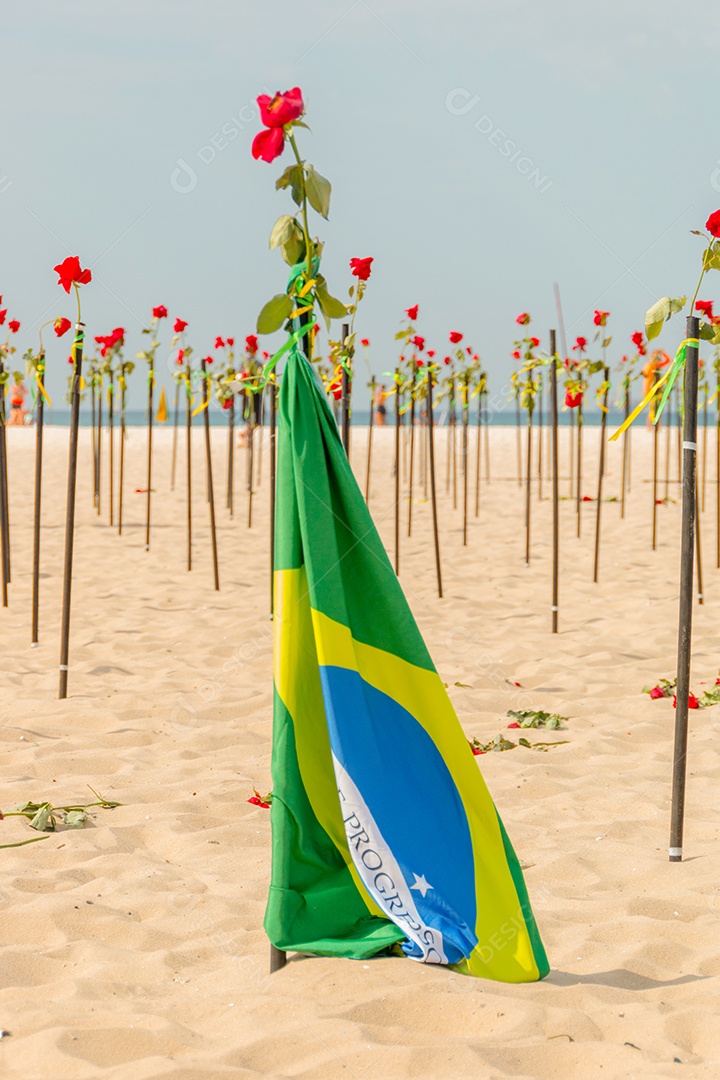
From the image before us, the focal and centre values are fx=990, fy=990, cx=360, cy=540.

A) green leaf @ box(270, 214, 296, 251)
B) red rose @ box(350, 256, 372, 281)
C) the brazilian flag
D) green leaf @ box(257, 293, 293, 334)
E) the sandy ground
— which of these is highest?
red rose @ box(350, 256, 372, 281)

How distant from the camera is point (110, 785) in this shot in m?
3.36

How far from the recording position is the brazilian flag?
2.00 metres

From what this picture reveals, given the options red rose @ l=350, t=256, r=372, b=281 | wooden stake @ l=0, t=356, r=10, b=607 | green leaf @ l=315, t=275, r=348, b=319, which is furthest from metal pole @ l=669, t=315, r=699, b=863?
wooden stake @ l=0, t=356, r=10, b=607

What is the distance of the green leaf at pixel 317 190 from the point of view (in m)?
1.93

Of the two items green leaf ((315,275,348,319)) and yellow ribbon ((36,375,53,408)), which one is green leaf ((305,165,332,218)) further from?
yellow ribbon ((36,375,53,408))

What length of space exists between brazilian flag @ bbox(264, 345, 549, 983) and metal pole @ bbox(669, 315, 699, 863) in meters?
0.84

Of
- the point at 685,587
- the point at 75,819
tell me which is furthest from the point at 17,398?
the point at 685,587

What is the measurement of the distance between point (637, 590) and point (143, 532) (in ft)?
16.7

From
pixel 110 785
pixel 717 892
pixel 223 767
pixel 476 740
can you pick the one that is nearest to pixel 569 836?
pixel 717 892

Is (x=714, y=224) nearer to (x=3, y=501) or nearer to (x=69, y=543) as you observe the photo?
(x=69, y=543)

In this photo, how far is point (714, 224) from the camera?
2.55 meters

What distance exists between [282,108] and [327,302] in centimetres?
37

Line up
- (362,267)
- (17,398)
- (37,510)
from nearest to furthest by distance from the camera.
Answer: (362,267) → (37,510) → (17,398)

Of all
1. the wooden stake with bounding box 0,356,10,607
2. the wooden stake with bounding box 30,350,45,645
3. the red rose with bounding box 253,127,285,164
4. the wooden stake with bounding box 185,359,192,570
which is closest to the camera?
the red rose with bounding box 253,127,285,164
